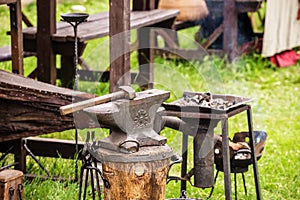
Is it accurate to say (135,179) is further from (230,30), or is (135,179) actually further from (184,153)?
(230,30)

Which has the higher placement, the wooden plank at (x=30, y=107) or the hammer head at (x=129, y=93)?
the hammer head at (x=129, y=93)

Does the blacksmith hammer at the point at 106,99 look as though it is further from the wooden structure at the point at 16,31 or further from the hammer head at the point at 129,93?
the wooden structure at the point at 16,31

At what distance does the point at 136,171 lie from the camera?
4.05 meters

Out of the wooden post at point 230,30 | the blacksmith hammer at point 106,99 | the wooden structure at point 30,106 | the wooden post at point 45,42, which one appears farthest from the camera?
the wooden post at point 230,30

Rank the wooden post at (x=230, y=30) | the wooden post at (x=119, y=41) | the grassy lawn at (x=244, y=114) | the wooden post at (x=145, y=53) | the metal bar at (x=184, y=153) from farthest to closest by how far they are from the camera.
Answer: the wooden post at (x=230, y=30) < the wooden post at (x=145, y=53) < the grassy lawn at (x=244, y=114) < the wooden post at (x=119, y=41) < the metal bar at (x=184, y=153)

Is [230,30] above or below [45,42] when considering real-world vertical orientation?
below

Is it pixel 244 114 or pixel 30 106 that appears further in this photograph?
pixel 244 114

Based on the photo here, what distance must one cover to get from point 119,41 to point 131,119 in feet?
4.20

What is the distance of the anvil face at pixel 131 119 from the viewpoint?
402 centimetres

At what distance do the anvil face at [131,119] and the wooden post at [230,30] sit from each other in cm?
602

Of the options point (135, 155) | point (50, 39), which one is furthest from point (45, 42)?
point (135, 155)

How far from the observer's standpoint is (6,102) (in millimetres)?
4922

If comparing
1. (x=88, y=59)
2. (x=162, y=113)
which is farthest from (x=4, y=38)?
(x=162, y=113)

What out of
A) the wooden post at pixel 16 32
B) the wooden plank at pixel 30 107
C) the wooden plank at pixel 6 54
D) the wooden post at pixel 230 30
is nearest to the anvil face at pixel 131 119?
the wooden plank at pixel 30 107
